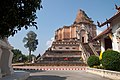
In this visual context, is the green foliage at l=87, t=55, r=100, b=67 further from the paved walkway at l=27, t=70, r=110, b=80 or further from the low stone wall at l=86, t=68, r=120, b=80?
the paved walkway at l=27, t=70, r=110, b=80

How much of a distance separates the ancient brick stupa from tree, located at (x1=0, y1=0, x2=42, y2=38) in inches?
1533

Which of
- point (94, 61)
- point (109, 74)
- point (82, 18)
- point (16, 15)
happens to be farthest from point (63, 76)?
point (82, 18)

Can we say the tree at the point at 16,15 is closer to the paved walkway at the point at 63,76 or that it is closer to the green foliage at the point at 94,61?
the paved walkway at the point at 63,76

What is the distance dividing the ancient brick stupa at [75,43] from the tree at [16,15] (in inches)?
1533

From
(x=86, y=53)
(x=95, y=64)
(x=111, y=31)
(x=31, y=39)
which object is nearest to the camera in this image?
(x=111, y=31)

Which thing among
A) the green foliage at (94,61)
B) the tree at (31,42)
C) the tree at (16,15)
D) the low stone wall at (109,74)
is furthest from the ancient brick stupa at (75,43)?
the tree at (16,15)

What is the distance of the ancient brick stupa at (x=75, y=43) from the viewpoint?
5109cm

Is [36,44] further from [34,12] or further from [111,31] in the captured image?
[34,12]

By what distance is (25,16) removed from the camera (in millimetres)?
9227

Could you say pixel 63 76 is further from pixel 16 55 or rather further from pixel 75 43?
pixel 16 55

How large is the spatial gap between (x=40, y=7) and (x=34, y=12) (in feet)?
1.19

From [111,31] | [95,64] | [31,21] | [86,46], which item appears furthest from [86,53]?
[31,21]

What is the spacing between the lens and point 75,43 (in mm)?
61438

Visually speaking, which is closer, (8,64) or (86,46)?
(8,64)
